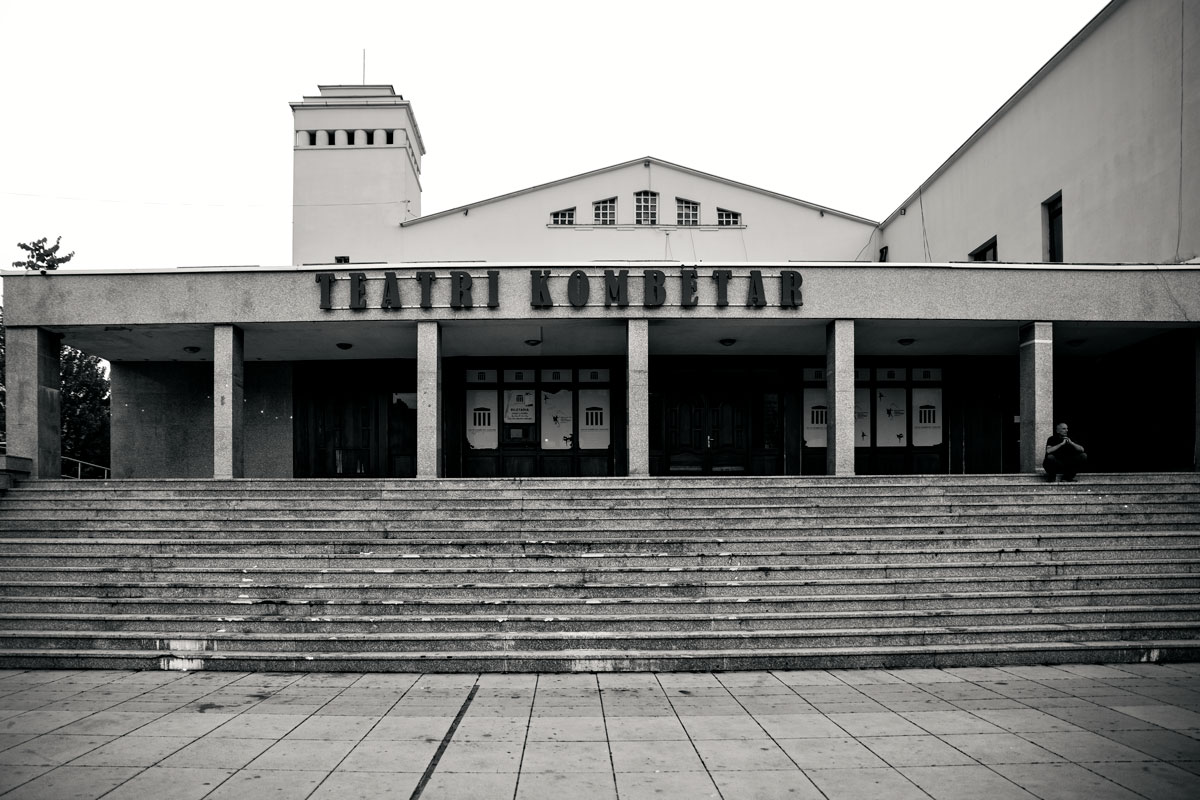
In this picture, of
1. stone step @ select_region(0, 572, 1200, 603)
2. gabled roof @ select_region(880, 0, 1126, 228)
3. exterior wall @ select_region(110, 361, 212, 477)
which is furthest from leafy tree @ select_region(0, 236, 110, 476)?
gabled roof @ select_region(880, 0, 1126, 228)

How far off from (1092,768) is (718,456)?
1439 cm

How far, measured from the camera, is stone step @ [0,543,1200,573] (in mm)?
10664

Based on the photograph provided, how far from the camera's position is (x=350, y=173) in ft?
89.9

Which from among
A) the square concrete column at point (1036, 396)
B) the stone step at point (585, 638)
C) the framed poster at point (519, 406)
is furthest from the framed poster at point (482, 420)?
the square concrete column at point (1036, 396)

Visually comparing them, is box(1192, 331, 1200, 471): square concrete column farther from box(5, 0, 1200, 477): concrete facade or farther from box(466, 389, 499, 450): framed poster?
box(466, 389, 499, 450): framed poster

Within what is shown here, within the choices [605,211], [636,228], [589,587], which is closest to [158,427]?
[605,211]

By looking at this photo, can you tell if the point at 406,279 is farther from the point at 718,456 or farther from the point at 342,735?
the point at 342,735

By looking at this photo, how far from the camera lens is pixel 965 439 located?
20234 mm

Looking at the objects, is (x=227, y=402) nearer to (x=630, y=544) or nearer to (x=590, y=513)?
(x=590, y=513)

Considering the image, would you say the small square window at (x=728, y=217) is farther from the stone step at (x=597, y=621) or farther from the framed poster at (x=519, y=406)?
the stone step at (x=597, y=621)

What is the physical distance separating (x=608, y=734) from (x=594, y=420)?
1356 centimetres

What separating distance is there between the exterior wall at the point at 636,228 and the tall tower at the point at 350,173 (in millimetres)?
2149

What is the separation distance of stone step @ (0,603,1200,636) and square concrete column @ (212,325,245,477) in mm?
6239

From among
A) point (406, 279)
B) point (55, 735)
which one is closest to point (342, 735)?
point (55, 735)
